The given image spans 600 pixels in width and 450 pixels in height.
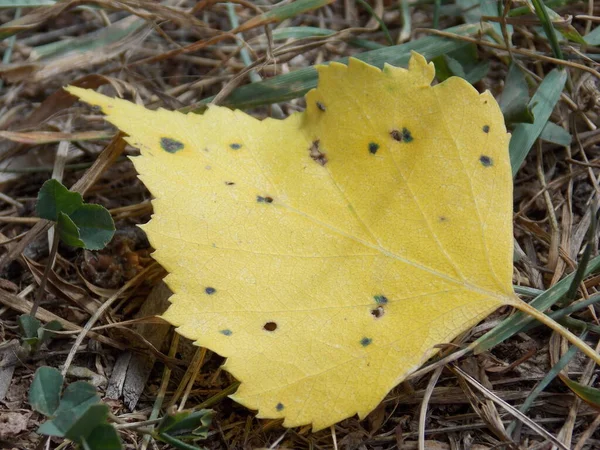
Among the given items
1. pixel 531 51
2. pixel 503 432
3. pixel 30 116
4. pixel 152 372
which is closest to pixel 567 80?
pixel 531 51

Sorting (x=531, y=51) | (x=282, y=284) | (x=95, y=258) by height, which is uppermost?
(x=531, y=51)

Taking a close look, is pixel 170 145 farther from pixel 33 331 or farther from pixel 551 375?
pixel 551 375

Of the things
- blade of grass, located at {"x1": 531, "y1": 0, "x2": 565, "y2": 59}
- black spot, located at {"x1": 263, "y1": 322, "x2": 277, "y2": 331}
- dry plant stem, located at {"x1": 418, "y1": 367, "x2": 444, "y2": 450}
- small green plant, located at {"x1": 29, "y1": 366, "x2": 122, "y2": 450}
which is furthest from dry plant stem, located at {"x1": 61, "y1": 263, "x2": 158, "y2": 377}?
blade of grass, located at {"x1": 531, "y1": 0, "x2": 565, "y2": 59}

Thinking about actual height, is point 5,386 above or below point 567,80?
below

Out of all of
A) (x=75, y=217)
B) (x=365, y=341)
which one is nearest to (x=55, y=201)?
(x=75, y=217)

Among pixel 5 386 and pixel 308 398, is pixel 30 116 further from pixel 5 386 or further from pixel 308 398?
pixel 308 398

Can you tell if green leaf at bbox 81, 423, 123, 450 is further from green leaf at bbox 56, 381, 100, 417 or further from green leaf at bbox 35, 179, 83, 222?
green leaf at bbox 35, 179, 83, 222
